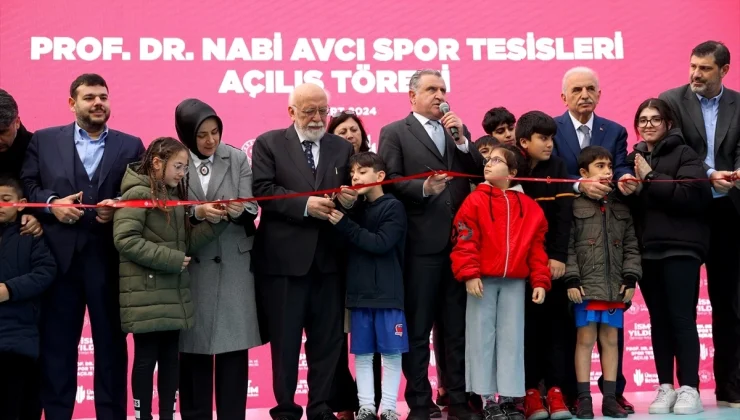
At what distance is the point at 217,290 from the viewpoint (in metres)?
4.35

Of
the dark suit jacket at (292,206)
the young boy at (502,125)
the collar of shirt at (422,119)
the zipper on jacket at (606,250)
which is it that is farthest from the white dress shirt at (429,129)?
the zipper on jacket at (606,250)

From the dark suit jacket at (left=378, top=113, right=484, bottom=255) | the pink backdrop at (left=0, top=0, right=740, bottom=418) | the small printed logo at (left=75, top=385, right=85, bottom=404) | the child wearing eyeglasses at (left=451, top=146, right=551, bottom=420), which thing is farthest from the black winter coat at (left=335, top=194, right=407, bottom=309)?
the small printed logo at (left=75, top=385, right=85, bottom=404)

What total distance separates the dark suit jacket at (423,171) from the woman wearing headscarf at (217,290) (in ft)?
2.41

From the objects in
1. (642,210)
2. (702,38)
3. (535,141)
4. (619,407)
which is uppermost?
(702,38)

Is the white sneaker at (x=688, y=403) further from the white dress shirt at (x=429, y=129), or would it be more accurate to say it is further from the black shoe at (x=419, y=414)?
the white dress shirt at (x=429, y=129)

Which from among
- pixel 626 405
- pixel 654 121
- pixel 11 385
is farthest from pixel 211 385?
pixel 654 121

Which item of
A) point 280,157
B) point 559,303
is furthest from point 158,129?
point 559,303

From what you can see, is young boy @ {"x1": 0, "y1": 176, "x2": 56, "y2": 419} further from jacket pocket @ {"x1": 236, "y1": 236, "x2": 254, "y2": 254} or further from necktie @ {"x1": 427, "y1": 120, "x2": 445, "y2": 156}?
necktie @ {"x1": 427, "y1": 120, "x2": 445, "y2": 156}

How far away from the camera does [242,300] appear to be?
14.4 ft

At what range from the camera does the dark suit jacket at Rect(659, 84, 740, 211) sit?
4.95m

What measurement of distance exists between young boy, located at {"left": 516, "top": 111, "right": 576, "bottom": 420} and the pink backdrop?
1.74 m

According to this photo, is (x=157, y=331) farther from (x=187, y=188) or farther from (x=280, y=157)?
(x=280, y=157)

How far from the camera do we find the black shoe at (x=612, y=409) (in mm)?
4578

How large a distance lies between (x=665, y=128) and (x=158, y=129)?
3.27 metres
